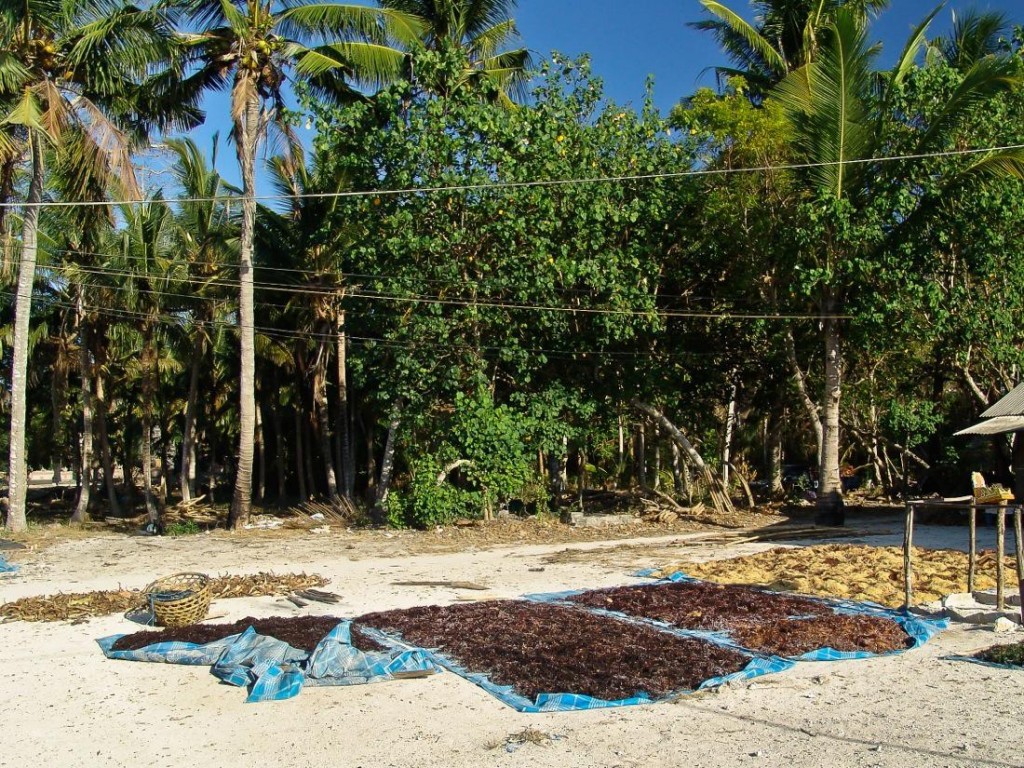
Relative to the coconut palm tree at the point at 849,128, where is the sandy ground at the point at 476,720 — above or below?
below

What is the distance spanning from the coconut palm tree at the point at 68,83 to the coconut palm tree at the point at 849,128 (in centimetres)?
1374

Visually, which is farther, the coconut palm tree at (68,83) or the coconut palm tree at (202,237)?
the coconut palm tree at (202,237)

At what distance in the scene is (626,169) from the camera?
72.8 feet

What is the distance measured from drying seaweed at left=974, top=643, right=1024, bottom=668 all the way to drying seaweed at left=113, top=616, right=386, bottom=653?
18.1ft

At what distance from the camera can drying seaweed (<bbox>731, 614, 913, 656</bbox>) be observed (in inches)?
348

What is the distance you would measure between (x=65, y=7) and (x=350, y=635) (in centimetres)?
1651

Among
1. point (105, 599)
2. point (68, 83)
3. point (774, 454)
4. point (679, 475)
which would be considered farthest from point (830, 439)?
point (68, 83)

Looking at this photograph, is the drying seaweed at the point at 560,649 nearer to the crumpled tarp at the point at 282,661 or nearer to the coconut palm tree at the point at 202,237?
the crumpled tarp at the point at 282,661

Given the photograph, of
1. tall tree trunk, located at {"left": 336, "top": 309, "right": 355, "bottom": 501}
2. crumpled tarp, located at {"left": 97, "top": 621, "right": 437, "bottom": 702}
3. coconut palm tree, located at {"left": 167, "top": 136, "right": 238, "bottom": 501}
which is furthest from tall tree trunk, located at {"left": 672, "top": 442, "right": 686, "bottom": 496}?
crumpled tarp, located at {"left": 97, "top": 621, "right": 437, "bottom": 702}

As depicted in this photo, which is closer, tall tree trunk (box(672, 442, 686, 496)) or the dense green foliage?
the dense green foliage

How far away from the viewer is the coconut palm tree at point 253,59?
20875mm

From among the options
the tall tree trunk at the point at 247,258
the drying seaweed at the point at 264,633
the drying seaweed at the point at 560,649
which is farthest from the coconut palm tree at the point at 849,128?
the drying seaweed at the point at 264,633

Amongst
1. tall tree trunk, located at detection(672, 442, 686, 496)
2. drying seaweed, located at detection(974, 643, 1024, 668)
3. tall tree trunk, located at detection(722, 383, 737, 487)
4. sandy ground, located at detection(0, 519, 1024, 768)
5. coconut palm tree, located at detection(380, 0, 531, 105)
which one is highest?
coconut palm tree, located at detection(380, 0, 531, 105)

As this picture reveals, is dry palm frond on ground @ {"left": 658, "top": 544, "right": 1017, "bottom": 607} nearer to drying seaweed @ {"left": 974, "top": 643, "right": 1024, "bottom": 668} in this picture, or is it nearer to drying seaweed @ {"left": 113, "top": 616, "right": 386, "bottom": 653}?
drying seaweed @ {"left": 974, "top": 643, "right": 1024, "bottom": 668}
